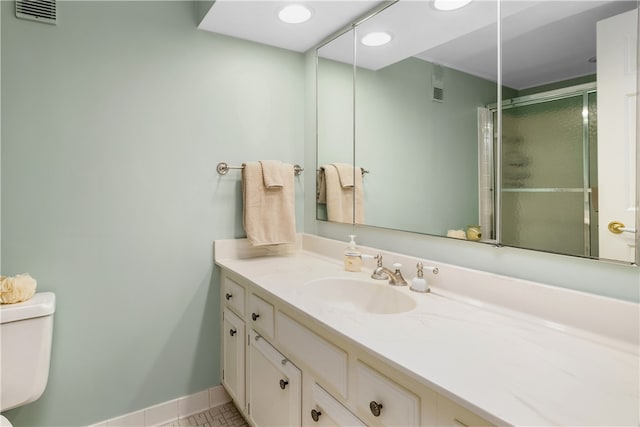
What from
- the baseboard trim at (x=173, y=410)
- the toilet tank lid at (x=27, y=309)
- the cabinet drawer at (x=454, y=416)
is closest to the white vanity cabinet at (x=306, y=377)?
the cabinet drawer at (x=454, y=416)

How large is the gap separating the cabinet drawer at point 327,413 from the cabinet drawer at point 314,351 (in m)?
0.04

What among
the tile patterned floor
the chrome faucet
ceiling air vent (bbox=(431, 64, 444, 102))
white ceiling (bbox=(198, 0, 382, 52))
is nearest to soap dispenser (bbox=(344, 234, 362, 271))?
the chrome faucet

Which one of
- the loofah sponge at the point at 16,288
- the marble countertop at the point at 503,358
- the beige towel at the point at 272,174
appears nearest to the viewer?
the marble countertop at the point at 503,358

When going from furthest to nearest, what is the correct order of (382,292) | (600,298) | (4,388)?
(382,292) → (4,388) → (600,298)

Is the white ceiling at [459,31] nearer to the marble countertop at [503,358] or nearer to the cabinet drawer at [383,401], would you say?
the marble countertop at [503,358]

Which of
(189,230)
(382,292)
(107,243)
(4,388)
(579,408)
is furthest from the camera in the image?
(189,230)

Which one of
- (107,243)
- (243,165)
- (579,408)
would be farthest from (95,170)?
(579,408)

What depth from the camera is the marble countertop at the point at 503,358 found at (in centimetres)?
60

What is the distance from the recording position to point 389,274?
1.41 meters

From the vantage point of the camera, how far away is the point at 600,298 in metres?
0.90

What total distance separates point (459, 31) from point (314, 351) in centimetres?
124

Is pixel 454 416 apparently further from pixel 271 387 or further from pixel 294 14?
pixel 294 14

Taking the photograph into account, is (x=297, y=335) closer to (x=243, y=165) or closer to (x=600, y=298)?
(x=600, y=298)

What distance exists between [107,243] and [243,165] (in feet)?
2.46
